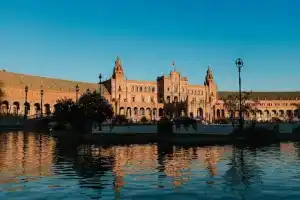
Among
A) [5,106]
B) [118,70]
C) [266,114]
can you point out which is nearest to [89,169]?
[5,106]

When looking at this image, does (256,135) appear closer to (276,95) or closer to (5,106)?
(5,106)

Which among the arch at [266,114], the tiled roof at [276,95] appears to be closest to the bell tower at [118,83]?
the tiled roof at [276,95]

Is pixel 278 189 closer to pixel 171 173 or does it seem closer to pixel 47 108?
pixel 171 173

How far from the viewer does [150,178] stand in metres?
15.5

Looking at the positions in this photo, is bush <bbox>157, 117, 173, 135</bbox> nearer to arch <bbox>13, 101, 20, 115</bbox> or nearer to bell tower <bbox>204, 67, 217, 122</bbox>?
arch <bbox>13, 101, 20, 115</bbox>

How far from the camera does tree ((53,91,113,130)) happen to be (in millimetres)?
50469

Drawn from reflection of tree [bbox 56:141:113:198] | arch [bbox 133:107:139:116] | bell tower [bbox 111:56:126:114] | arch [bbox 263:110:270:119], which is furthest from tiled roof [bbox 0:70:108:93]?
reflection of tree [bbox 56:141:113:198]

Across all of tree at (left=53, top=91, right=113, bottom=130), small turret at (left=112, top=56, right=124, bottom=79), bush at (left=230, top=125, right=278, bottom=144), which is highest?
small turret at (left=112, top=56, right=124, bottom=79)

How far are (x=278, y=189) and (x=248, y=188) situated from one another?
3.42ft

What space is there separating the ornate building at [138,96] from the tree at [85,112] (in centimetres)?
7047

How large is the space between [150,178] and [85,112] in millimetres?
36640

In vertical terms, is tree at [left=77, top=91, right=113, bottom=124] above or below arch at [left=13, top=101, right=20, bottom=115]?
below

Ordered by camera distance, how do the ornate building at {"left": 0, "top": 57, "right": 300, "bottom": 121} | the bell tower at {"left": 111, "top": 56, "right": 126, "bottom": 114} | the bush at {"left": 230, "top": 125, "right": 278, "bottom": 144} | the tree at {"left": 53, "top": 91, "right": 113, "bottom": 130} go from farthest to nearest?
the bell tower at {"left": 111, "top": 56, "right": 126, "bottom": 114} → the ornate building at {"left": 0, "top": 57, "right": 300, "bottom": 121} → the tree at {"left": 53, "top": 91, "right": 113, "bottom": 130} → the bush at {"left": 230, "top": 125, "right": 278, "bottom": 144}

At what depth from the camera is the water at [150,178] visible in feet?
41.0
